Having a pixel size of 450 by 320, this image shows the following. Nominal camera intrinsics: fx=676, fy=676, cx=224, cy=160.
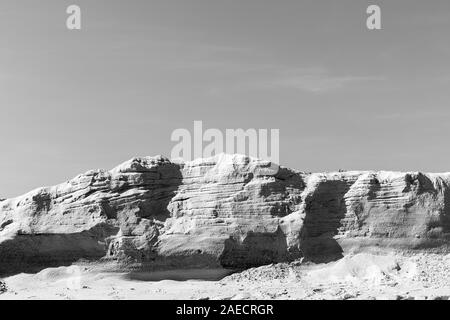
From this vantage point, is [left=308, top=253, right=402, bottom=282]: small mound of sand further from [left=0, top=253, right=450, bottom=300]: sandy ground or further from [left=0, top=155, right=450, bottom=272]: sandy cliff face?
[left=0, top=155, right=450, bottom=272]: sandy cliff face

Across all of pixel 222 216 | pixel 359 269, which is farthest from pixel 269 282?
pixel 359 269

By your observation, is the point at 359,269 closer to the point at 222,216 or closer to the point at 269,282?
the point at 269,282

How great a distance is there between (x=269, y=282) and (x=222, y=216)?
3.97 m

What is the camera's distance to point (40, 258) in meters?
32.2

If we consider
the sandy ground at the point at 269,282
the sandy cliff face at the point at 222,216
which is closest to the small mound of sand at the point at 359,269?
the sandy ground at the point at 269,282

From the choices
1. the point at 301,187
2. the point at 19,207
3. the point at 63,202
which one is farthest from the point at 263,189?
the point at 19,207

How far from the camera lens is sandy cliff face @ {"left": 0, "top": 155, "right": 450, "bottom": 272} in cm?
3150

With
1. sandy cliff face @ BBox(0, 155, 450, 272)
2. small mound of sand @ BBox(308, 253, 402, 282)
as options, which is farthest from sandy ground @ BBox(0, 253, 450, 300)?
sandy cliff face @ BBox(0, 155, 450, 272)

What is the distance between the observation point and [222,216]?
31797mm

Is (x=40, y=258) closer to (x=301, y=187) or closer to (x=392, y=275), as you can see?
(x=301, y=187)

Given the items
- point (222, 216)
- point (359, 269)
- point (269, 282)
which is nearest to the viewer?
point (269, 282)

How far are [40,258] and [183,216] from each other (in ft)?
23.2

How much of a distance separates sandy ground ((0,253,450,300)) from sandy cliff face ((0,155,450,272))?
2.13ft
